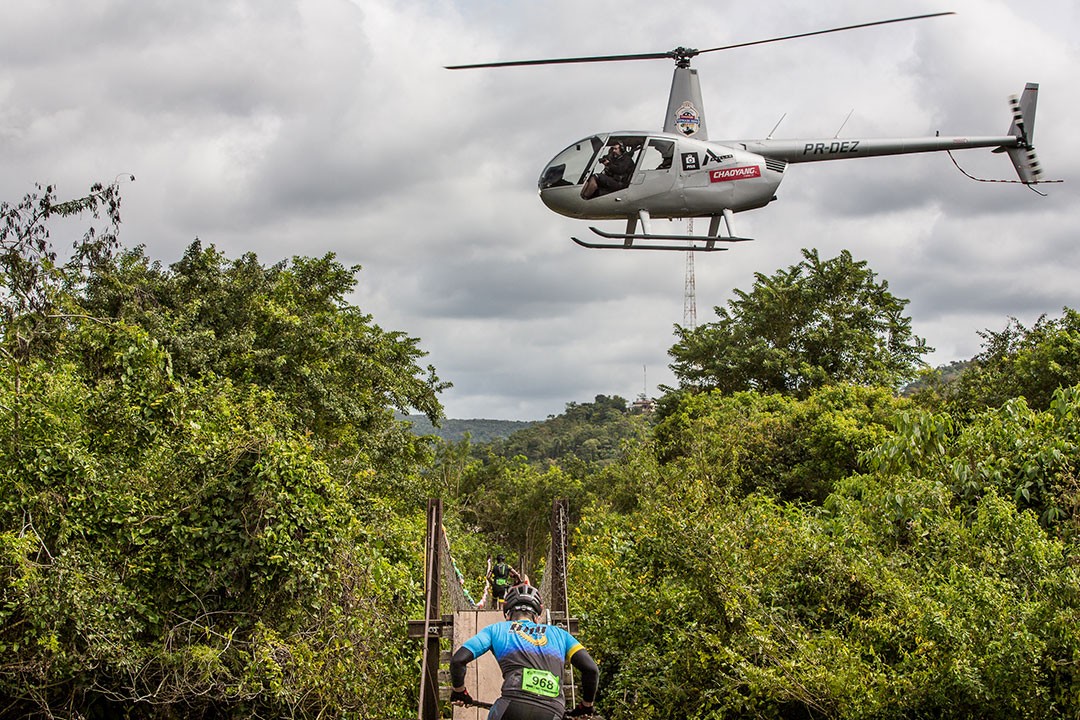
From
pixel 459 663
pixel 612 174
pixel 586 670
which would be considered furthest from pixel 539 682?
pixel 612 174

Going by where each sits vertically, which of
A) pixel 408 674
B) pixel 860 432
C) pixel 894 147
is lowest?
pixel 408 674

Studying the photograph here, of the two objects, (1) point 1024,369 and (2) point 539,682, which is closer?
(2) point 539,682

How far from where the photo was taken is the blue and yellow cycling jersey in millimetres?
4090

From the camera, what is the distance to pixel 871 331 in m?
26.7

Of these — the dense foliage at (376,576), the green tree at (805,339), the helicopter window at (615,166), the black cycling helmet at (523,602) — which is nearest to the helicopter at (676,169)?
the helicopter window at (615,166)

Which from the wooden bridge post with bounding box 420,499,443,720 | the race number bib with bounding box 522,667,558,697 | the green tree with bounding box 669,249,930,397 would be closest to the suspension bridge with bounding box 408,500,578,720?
the wooden bridge post with bounding box 420,499,443,720

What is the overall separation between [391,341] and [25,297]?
1188 centimetres

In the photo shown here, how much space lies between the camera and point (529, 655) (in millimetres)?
4145

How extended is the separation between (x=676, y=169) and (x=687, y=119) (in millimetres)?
958

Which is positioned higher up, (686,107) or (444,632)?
(686,107)

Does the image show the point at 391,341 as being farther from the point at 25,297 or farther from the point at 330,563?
the point at 330,563

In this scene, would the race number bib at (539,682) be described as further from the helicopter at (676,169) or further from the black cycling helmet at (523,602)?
the helicopter at (676,169)

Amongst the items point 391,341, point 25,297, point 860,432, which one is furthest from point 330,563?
point 391,341

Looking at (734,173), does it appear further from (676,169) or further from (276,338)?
(276,338)
